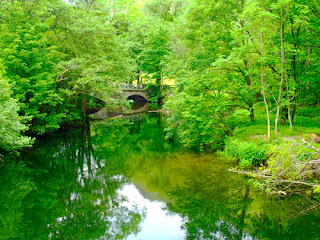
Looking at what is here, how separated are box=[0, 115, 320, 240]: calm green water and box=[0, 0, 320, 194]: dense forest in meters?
0.97

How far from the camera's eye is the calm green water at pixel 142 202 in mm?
6965

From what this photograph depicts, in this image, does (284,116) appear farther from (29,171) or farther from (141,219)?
(29,171)

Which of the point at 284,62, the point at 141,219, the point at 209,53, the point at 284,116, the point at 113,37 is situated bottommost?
the point at 141,219

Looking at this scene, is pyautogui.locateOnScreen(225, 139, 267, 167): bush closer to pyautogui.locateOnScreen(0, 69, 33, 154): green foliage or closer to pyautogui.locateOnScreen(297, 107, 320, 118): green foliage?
pyautogui.locateOnScreen(297, 107, 320, 118): green foliage

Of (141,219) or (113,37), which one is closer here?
(141,219)

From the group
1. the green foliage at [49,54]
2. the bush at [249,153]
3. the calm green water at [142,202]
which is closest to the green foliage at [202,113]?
the calm green water at [142,202]

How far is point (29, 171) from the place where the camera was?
1173 cm

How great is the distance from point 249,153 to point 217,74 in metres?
4.82

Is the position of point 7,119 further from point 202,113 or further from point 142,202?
point 202,113

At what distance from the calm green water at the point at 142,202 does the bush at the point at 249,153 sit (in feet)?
2.23

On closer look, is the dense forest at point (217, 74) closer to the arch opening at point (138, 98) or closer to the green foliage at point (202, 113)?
the green foliage at point (202, 113)

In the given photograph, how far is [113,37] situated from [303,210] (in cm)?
2035

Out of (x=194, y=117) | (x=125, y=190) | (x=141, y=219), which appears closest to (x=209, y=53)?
(x=194, y=117)

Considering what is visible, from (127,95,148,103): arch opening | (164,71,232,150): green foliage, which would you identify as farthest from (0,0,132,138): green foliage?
(127,95,148,103): arch opening
